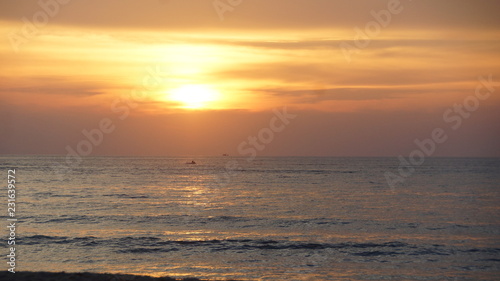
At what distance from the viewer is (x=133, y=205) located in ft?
154

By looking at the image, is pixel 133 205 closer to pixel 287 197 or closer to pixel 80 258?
pixel 287 197

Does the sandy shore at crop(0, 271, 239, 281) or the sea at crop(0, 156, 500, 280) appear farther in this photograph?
the sea at crop(0, 156, 500, 280)

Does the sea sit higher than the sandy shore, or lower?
higher

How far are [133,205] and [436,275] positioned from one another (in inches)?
1279

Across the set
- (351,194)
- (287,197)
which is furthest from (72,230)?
(351,194)

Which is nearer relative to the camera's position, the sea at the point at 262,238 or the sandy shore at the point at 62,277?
the sandy shore at the point at 62,277

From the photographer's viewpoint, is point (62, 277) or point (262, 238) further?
point (262, 238)

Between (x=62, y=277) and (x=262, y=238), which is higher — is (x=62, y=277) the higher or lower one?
the lower one

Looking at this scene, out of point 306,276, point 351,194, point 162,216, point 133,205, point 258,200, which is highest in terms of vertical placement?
point 351,194

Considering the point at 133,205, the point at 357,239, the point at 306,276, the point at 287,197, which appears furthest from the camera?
the point at 287,197

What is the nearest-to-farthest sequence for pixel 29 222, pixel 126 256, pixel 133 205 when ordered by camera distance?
pixel 126 256 < pixel 29 222 < pixel 133 205

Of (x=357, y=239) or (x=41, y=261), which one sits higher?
(x=357, y=239)

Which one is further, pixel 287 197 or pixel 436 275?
pixel 287 197

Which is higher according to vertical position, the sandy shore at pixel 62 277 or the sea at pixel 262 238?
the sea at pixel 262 238
